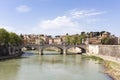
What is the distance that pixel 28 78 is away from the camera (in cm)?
2338

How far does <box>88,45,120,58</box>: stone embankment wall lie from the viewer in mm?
42081

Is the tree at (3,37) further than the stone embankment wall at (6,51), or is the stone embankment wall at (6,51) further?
the tree at (3,37)

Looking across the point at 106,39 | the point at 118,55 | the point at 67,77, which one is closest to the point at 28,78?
the point at 67,77

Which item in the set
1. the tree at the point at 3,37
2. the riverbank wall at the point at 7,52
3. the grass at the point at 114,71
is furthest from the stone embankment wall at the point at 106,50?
the tree at the point at 3,37

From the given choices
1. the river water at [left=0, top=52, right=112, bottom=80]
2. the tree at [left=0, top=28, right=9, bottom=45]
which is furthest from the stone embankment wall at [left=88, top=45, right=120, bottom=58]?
the tree at [left=0, top=28, right=9, bottom=45]

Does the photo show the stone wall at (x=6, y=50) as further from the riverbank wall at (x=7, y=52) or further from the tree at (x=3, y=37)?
the tree at (x=3, y=37)

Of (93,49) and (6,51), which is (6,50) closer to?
(6,51)

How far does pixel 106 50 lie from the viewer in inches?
1940

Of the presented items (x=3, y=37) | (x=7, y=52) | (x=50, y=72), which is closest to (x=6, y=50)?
(x=7, y=52)

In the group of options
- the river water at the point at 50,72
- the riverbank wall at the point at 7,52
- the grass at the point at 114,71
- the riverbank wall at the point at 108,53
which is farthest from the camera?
the riverbank wall at the point at 7,52

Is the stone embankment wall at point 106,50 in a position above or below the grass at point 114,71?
above

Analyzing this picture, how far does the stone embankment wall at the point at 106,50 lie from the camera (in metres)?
42.1

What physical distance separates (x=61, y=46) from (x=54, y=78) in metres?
39.9

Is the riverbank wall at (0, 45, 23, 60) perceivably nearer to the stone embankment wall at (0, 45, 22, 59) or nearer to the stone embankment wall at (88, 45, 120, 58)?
the stone embankment wall at (0, 45, 22, 59)
